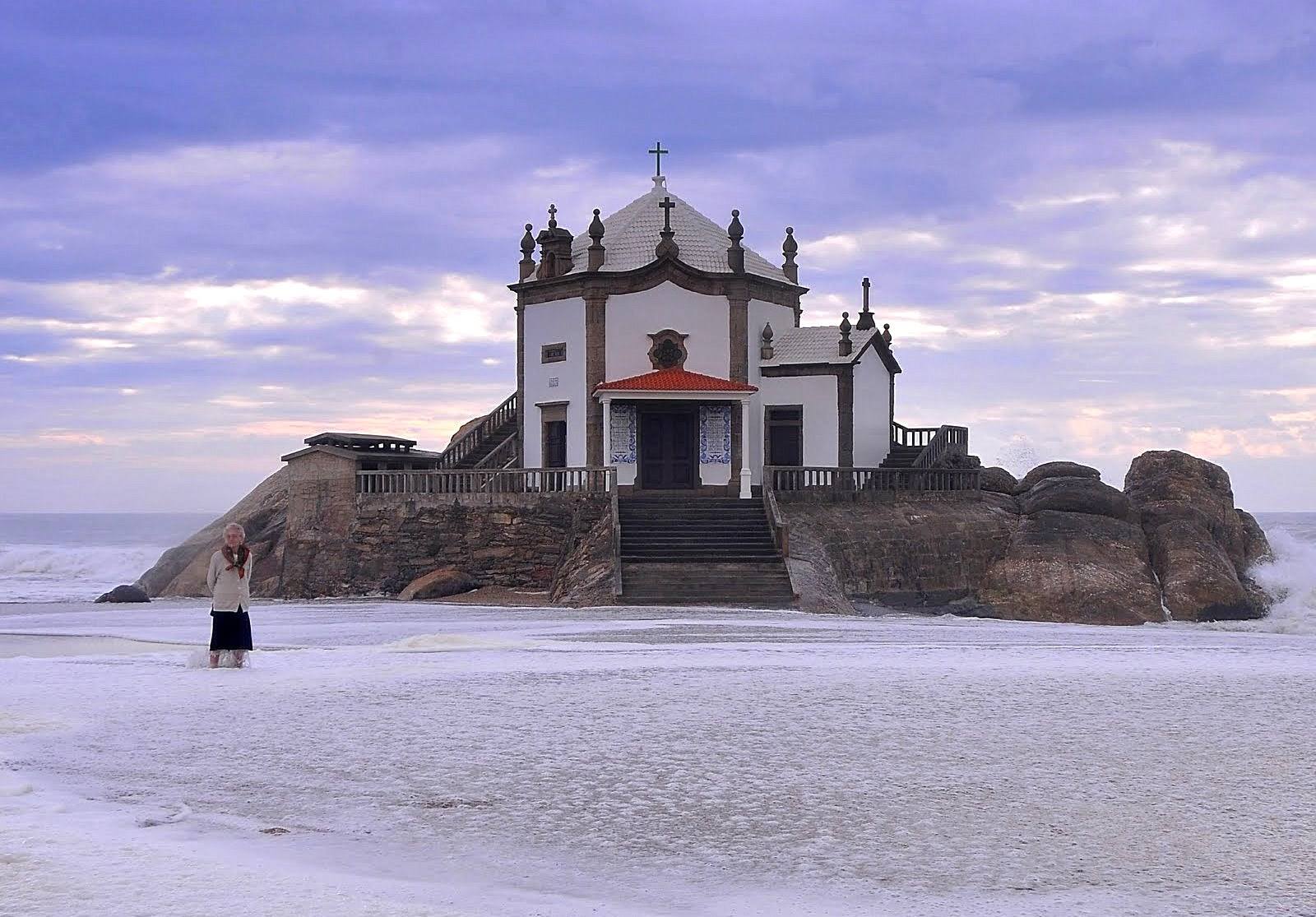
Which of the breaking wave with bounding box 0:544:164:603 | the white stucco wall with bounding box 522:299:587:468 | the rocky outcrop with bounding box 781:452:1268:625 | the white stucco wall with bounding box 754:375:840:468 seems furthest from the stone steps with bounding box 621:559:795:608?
the breaking wave with bounding box 0:544:164:603

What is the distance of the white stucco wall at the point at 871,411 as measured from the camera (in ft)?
113

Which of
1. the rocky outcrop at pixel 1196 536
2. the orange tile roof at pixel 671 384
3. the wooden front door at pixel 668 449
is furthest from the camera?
the wooden front door at pixel 668 449

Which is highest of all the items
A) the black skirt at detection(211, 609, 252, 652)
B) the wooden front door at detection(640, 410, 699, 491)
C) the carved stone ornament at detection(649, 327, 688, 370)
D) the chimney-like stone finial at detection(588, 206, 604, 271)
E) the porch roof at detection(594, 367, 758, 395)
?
the chimney-like stone finial at detection(588, 206, 604, 271)

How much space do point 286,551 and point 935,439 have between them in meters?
15.8

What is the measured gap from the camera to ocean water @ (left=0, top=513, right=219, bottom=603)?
43213 millimetres

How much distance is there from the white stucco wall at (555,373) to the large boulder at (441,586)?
17.7 feet

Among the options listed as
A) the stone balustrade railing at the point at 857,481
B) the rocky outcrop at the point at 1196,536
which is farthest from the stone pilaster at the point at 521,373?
the rocky outcrop at the point at 1196,536

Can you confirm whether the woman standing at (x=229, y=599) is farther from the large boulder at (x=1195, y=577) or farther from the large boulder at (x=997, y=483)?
the large boulder at (x=997, y=483)

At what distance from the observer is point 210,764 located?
877 cm

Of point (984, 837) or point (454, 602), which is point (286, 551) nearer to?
point (454, 602)

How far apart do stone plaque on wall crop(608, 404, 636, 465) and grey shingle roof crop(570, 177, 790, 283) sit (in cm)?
339

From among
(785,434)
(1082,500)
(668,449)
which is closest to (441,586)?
(668,449)

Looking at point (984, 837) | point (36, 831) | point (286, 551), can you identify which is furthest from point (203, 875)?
point (286, 551)

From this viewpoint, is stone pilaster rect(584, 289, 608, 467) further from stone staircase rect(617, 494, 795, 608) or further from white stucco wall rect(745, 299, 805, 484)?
stone staircase rect(617, 494, 795, 608)
